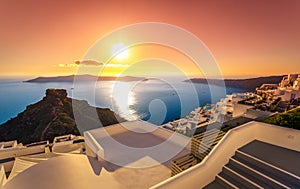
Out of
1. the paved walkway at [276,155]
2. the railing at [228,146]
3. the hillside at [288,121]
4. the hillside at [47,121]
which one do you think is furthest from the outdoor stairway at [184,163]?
the hillside at [47,121]

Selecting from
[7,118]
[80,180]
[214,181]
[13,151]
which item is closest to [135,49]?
[80,180]

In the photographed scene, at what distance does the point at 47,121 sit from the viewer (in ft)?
58.5

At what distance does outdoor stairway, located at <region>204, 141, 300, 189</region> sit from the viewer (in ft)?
7.71

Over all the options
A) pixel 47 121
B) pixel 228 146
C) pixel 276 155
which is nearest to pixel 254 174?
pixel 228 146

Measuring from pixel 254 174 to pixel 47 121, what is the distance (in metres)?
20.7

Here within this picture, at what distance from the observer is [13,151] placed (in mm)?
9188

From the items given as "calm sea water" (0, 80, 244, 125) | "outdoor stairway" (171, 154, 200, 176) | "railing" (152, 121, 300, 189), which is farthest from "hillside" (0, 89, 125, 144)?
"railing" (152, 121, 300, 189)

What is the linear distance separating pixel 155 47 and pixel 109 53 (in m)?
2.15

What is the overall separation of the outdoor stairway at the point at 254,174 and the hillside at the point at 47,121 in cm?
1237

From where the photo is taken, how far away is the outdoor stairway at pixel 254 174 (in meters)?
2.35

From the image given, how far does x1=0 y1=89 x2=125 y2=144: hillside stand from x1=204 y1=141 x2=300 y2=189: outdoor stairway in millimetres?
12370

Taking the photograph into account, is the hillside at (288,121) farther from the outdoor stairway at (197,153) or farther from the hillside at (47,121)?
the hillside at (47,121)

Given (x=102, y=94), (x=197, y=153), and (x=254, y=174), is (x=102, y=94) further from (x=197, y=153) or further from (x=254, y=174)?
(x=254, y=174)

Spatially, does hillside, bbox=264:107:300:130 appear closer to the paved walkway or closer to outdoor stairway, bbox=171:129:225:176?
the paved walkway
